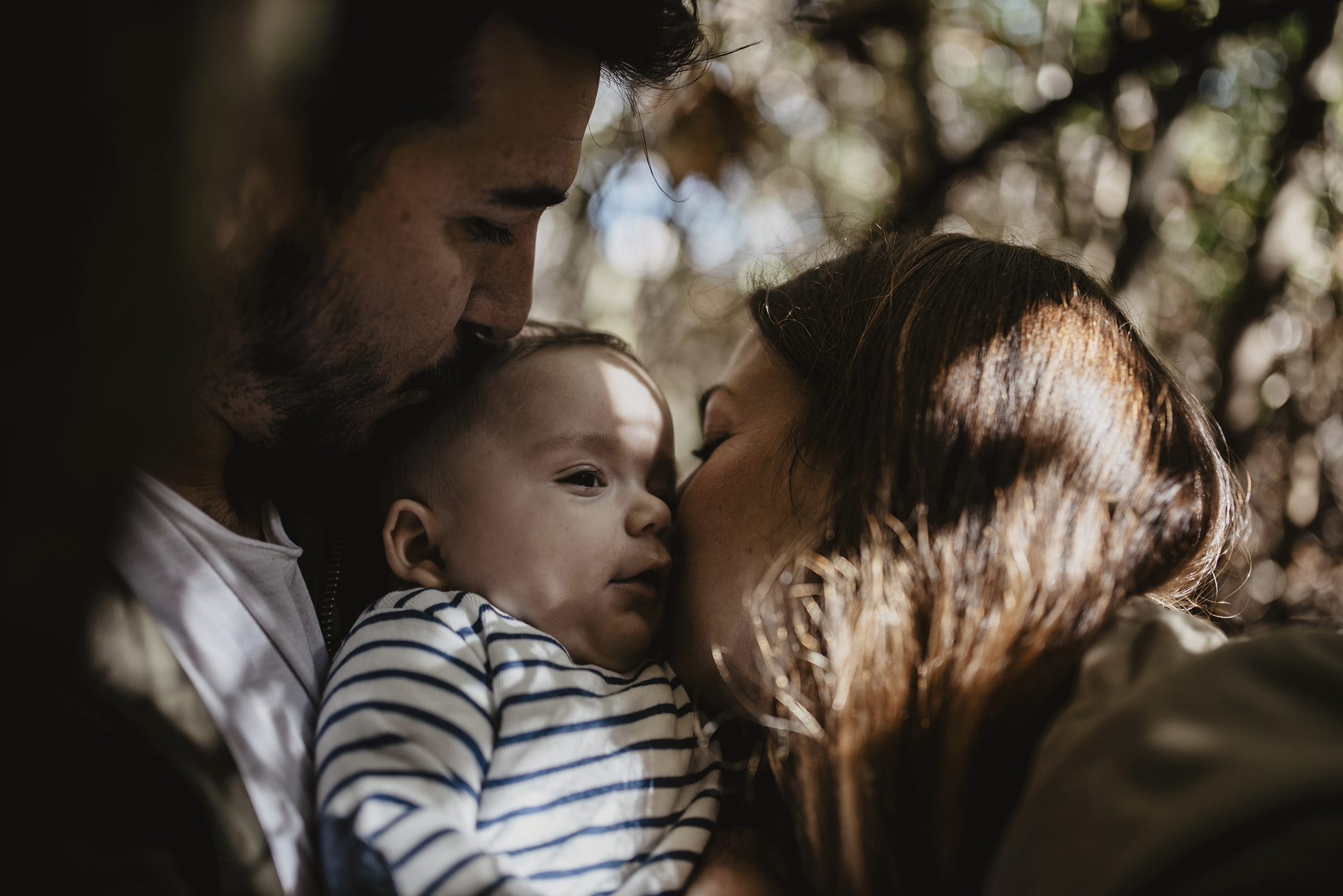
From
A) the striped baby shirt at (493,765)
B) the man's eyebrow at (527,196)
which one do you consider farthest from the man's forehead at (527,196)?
the striped baby shirt at (493,765)

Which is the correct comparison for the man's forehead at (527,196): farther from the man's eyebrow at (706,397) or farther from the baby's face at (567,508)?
the man's eyebrow at (706,397)

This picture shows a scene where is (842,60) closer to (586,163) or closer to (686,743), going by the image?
(586,163)

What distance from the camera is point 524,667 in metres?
1.24

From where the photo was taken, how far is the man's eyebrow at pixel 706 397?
1.57 metres

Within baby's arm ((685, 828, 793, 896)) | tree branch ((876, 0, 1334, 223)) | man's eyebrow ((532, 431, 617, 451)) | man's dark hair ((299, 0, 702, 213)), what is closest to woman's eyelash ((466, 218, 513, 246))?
man's dark hair ((299, 0, 702, 213))

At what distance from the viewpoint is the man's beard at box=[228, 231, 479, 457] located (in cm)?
126

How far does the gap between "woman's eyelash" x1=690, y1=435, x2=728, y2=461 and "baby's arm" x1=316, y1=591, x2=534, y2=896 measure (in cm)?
56

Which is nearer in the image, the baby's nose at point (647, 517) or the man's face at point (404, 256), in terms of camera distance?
the man's face at point (404, 256)

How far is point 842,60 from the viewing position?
3434 mm

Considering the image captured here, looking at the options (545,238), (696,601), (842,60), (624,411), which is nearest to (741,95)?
(842,60)

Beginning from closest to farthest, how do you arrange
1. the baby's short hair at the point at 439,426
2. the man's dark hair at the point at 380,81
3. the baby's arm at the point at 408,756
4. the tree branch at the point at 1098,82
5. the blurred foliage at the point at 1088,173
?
1. the baby's arm at the point at 408,756
2. the man's dark hair at the point at 380,81
3. the baby's short hair at the point at 439,426
4. the tree branch at the point at 1098,82
5. the blurred foliage at the point at 1088,173

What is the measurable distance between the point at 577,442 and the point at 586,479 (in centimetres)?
7

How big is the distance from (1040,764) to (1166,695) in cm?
17

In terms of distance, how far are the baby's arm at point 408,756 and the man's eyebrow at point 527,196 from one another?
26.5 inches
